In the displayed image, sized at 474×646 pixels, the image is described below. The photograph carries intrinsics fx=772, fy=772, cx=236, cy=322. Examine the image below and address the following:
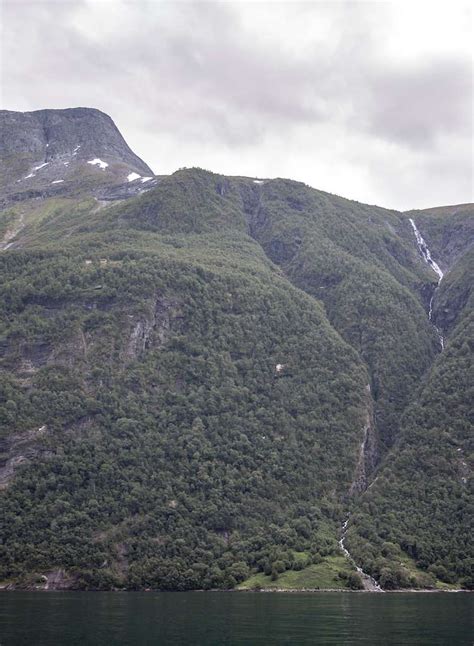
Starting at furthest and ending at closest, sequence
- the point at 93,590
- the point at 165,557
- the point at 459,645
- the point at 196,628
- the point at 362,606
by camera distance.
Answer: the point at 165,557, the point at 93,590, the point at 362,606, the point at 196,628, the point at 459,645

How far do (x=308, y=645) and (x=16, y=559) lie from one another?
124m

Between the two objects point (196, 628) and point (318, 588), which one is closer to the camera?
point (196, 628)

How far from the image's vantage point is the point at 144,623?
99062 millimetres

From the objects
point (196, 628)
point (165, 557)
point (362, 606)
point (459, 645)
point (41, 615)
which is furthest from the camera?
point (165, 557)

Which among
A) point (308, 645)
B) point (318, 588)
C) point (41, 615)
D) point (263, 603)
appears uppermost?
point (308, 645)

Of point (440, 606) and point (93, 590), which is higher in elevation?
point (440, 606)

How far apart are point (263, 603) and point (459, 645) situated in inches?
2444

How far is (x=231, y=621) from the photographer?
335ft

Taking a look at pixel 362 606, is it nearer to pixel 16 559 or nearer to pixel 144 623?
pixel 144 623

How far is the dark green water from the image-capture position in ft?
274

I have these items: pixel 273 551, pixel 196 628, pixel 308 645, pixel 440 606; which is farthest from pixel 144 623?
pixel 273 551

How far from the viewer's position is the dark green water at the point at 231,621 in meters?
83.5

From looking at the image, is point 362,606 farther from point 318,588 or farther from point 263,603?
point 318,588

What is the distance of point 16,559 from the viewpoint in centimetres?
18512
